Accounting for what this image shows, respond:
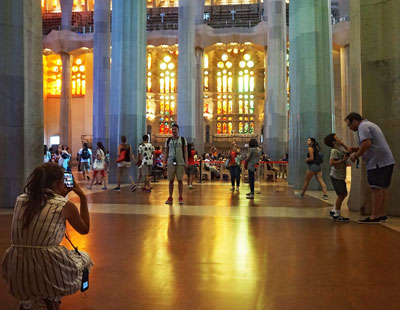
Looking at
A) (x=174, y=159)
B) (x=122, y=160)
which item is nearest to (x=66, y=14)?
(x=122, y=160)

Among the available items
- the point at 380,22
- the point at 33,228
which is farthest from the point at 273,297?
the point at 380,22

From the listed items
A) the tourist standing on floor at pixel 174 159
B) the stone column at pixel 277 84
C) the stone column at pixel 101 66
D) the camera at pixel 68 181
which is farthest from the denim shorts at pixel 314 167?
the stone column at pixel 101 66

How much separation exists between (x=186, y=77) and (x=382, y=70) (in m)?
15.8

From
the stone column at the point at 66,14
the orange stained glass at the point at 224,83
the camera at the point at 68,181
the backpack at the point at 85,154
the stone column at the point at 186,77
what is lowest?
the camera at the point at 68,181

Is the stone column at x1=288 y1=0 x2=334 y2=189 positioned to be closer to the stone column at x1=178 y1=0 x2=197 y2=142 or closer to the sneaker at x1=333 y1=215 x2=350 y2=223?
the sneaker at x1=333 y1=215 x2=350 y2=223

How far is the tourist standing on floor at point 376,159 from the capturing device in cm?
568

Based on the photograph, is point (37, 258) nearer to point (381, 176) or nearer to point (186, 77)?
point (381, 176)

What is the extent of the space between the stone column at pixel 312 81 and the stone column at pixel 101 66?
15029mm

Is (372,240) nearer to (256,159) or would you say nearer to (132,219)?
(132,219)

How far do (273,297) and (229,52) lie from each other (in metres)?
40.0

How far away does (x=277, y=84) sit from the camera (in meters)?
24.2

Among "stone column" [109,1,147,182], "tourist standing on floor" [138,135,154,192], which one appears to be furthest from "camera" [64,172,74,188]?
"stone column" [109,1,147,182]

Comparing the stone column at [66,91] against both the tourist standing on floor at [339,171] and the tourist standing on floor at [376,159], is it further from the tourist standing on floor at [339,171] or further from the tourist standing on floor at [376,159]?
the tourist standing on floor at [376,159]

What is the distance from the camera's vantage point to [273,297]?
2818mm
